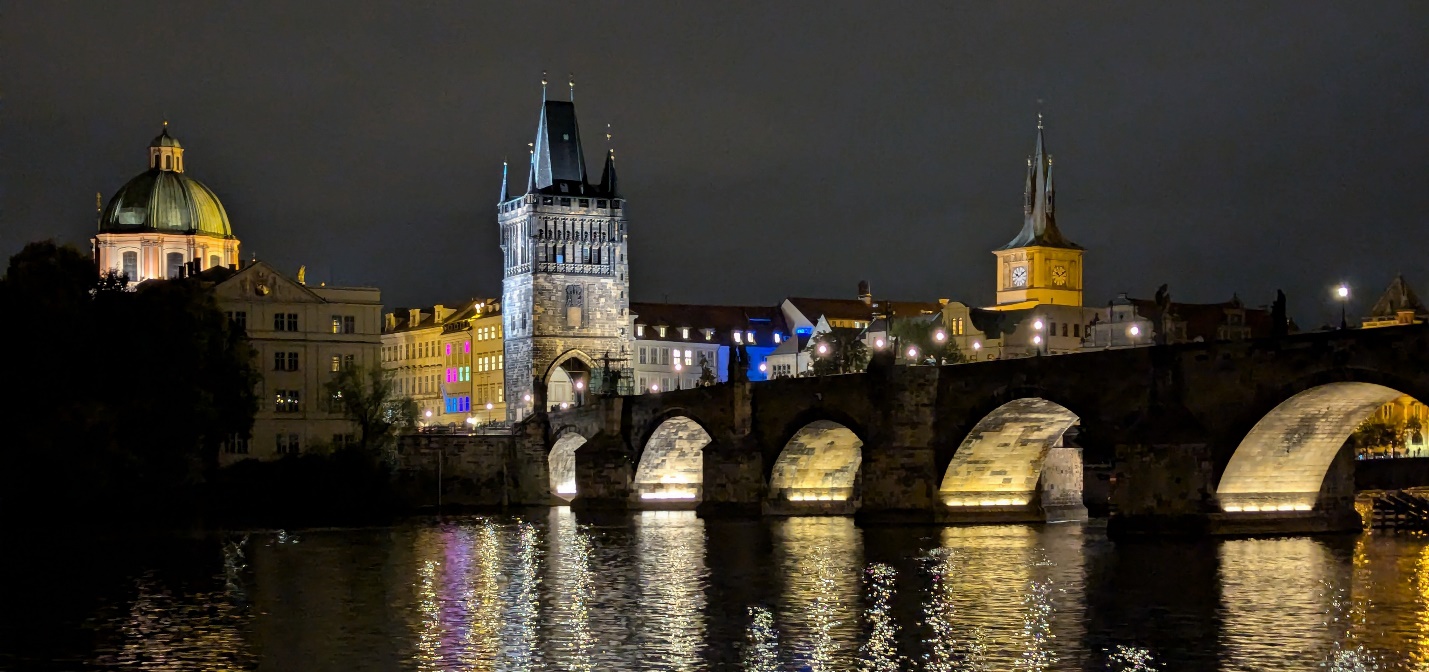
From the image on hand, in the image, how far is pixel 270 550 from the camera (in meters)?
62.4

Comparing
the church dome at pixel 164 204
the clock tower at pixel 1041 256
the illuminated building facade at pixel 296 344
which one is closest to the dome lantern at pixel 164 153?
the church dome at pixel 164 204

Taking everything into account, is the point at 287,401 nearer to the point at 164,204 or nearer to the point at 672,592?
the point at 164,204

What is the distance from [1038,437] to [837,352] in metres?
68.6

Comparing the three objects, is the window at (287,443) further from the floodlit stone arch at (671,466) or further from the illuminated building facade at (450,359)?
the illuminated building facade at (450,359)

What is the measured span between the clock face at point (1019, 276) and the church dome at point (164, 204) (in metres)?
68.3

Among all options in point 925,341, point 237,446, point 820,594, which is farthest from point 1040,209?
point 820,594

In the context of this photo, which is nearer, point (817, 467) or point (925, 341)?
point (817, 467)

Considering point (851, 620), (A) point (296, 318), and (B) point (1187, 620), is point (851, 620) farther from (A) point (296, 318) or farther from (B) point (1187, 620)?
(A) point (296, 318)

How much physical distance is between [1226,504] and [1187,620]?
62.1 feet

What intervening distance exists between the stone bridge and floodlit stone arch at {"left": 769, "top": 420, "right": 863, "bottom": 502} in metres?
0.08

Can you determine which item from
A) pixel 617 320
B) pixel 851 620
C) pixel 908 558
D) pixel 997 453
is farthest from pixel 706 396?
A: pixel 617 320

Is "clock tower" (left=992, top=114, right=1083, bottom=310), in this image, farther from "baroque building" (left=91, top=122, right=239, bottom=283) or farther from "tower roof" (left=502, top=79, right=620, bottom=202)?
"baroque building" (left=91, top=122, right=239, bottom=283)


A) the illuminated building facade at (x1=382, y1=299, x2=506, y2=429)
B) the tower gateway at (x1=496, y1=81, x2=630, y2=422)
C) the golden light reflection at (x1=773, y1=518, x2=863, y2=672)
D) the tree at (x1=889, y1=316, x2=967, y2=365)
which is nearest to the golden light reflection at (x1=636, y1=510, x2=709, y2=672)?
the golden light reflection at (x1=773, y1=518, x2=863, y2=672)

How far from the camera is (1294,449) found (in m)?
56.0
